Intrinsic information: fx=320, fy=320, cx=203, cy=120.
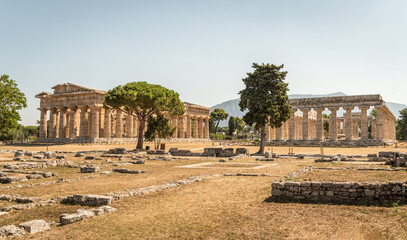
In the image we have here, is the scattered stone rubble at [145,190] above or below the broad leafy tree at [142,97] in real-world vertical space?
below

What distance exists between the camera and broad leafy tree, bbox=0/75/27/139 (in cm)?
3231

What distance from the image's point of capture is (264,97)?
3903 cm

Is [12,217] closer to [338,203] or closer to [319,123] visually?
[338,203]

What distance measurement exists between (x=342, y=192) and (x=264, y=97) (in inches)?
1152

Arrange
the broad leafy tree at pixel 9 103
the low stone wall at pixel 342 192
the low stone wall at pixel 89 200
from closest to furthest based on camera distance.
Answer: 1. the low stone wall at pixel 342 192
2. the low stone wall at pixel 89 200
3. the broad leafy tree at pixel 9 103

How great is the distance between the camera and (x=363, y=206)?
378 inches

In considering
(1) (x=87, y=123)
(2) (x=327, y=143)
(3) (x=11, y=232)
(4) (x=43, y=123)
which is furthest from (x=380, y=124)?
(4) (x=43, y=123)

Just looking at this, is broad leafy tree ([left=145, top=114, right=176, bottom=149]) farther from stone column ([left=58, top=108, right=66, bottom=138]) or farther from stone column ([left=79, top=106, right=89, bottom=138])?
stone column ([left=58, top=108, right=66, bottom=138])

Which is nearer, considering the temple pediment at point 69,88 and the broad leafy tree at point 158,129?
the broad leafy tree at point 158,129

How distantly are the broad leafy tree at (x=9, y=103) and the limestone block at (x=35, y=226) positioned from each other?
28.8 m

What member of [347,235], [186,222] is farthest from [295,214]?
[186,222]

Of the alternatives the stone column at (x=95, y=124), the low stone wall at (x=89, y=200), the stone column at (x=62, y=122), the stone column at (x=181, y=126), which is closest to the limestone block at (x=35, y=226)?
the low stone wall at (x=89, y=200)

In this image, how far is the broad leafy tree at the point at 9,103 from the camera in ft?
106

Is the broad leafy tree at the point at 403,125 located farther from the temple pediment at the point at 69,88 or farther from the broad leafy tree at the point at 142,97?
the temple pediment at the point at 69,88
